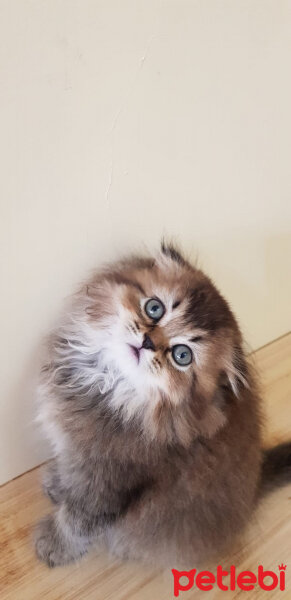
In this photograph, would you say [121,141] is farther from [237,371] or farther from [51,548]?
[51,548]

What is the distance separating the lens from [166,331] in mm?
845

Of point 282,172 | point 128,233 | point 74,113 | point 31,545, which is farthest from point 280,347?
point 74,113

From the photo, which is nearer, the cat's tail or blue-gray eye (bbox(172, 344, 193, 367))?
blue-gray eye (bbox(172, 344, 193, 367))

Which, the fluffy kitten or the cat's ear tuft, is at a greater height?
the cat's ear tuft

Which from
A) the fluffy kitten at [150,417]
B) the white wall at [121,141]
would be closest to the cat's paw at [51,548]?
the fluffy kitten at [150,417]

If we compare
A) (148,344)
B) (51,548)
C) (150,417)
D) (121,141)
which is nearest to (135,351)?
(148,344)

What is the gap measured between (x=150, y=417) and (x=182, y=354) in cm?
13

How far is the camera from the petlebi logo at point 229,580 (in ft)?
3.47

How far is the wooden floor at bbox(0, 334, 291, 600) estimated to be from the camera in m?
1.02

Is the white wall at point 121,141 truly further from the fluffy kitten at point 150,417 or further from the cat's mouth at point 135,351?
the cat's mouth at point 135,351

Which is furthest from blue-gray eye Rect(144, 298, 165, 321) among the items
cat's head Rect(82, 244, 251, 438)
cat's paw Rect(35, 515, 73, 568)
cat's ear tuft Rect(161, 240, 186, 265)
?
cat's paw Rect(35, 515, 73, 568)

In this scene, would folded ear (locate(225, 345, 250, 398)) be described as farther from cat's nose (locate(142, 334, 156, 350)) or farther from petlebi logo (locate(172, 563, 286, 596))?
petlebi logo (locate(172, 563, 286, 596))

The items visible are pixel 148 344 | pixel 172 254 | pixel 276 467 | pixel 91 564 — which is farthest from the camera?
pixel 276 467

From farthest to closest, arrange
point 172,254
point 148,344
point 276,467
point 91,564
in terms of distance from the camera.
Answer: point 276,467 < point 91,564 < point 172,254 < point 148,344
